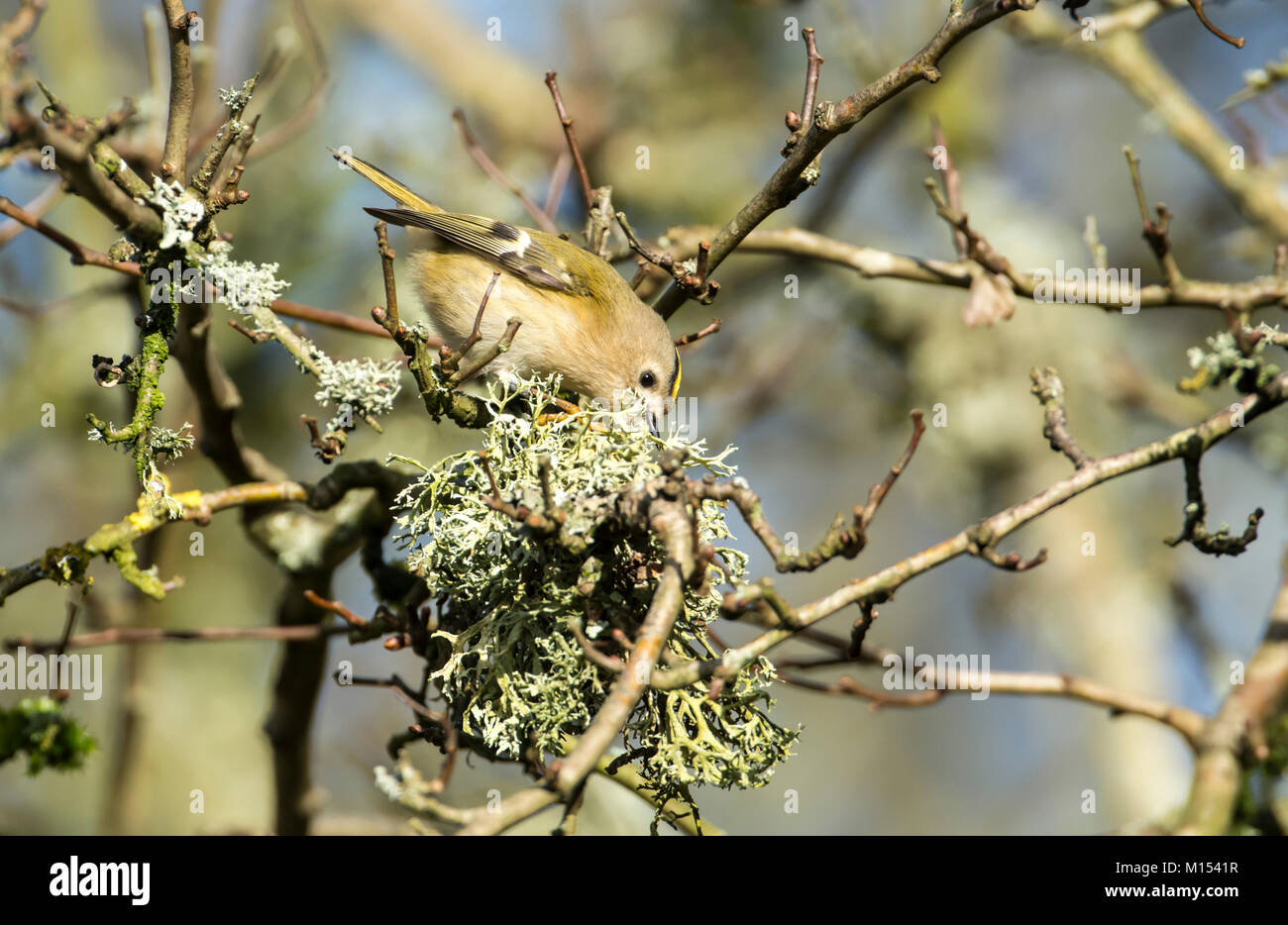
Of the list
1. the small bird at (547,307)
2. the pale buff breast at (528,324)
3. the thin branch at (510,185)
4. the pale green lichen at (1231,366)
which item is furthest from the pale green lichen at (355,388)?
the pale green lichen at (1231,366)

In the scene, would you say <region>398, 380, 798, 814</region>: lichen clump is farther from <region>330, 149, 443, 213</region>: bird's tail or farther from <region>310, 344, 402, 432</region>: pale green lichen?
<region>330, 149, 443, 213</region>: bird's tail

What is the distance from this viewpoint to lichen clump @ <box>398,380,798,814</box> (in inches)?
90.3

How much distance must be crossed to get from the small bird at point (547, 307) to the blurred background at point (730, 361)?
89 cm

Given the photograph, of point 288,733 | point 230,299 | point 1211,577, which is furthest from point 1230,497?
point 230,299

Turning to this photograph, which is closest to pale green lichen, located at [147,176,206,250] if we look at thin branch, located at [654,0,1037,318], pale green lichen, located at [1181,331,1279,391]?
thin branch, located at [654,0,1037,318]

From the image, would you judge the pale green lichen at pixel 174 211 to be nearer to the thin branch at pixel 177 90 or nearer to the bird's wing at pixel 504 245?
the thin branch at pixel 177 90

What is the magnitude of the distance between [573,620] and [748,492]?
0.42m

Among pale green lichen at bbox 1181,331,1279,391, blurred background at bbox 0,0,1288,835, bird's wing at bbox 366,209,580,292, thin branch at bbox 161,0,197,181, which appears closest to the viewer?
thin branch at bbox 161,0,197,181

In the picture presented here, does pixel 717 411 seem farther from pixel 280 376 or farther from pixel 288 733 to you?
pixel 288 733

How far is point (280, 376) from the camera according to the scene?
7145mm

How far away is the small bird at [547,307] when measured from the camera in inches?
149

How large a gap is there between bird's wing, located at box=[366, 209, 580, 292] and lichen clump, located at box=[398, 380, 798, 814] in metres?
1.51

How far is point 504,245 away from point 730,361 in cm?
354

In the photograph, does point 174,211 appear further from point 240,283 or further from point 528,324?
point 528,324
